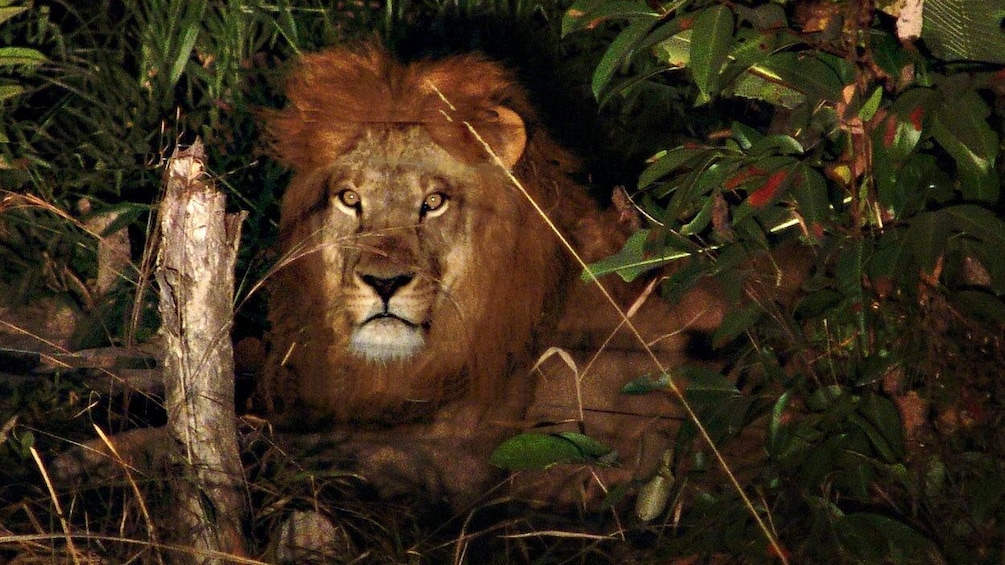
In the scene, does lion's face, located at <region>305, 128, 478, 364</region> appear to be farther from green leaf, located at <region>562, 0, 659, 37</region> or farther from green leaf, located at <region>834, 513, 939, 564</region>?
green leaf, located at <region>834, 513, 939, 564</region>

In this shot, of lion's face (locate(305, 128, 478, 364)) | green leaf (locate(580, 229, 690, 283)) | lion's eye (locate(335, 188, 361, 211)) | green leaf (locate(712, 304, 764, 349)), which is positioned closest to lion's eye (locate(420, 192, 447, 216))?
lion's face (locate(305, 128, 478, 364))

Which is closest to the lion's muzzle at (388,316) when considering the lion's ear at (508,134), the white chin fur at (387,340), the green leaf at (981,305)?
the white chin fur at (387,340)

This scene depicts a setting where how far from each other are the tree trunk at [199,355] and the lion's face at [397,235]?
44cm

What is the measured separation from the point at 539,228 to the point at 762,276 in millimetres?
834

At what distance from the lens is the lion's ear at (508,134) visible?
2.62 meters

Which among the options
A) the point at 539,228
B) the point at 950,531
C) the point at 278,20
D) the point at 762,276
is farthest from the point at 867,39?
the point at 278,20

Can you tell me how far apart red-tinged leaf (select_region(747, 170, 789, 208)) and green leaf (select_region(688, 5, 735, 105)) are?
0.14 m

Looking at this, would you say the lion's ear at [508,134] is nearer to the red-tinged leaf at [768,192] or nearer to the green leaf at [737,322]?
the green leaf at [737,322]

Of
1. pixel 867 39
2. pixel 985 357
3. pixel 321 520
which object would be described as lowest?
pixel 321 520

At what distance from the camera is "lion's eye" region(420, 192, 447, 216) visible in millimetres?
2596

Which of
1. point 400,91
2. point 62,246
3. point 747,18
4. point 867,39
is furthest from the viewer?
point 62,246

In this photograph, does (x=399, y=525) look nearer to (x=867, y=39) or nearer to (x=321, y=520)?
(x=321, y=520)

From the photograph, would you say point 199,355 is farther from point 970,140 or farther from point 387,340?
point 970,140

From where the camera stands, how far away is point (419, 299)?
2.55 m
